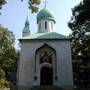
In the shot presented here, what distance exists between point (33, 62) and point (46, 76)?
2768mm

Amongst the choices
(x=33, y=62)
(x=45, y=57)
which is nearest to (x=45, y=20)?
(x=45, y=57)

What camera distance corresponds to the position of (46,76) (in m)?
21.1

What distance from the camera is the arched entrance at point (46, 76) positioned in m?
20.5

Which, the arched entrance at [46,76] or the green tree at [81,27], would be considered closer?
the green tree at [81,27]

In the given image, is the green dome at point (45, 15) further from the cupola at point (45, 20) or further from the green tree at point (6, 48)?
the green tree at point (6, 48)

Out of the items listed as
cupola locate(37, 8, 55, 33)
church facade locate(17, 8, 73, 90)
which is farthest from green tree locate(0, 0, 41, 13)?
cupola locate(37, 8, 55, 33)

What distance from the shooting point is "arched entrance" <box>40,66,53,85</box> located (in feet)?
67.1

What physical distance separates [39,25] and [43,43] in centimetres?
674

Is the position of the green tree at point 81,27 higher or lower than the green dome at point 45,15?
lower

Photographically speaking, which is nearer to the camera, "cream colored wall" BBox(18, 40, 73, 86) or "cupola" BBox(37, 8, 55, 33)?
"cream colored wall" BBox(18, 40, 73, 86)

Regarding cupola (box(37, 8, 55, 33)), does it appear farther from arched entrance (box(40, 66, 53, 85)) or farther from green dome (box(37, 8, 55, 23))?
arched entrance (box(40, 66, 53, 85))

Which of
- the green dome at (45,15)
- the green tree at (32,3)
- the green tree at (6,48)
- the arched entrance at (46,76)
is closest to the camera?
the green tree at (32,3)

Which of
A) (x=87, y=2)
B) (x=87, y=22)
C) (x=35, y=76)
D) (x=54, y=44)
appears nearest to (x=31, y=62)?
(x=35, y=76)

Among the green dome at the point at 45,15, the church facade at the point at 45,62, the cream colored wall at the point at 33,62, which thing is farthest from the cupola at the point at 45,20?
the cream colored wall at the point at 33,62
